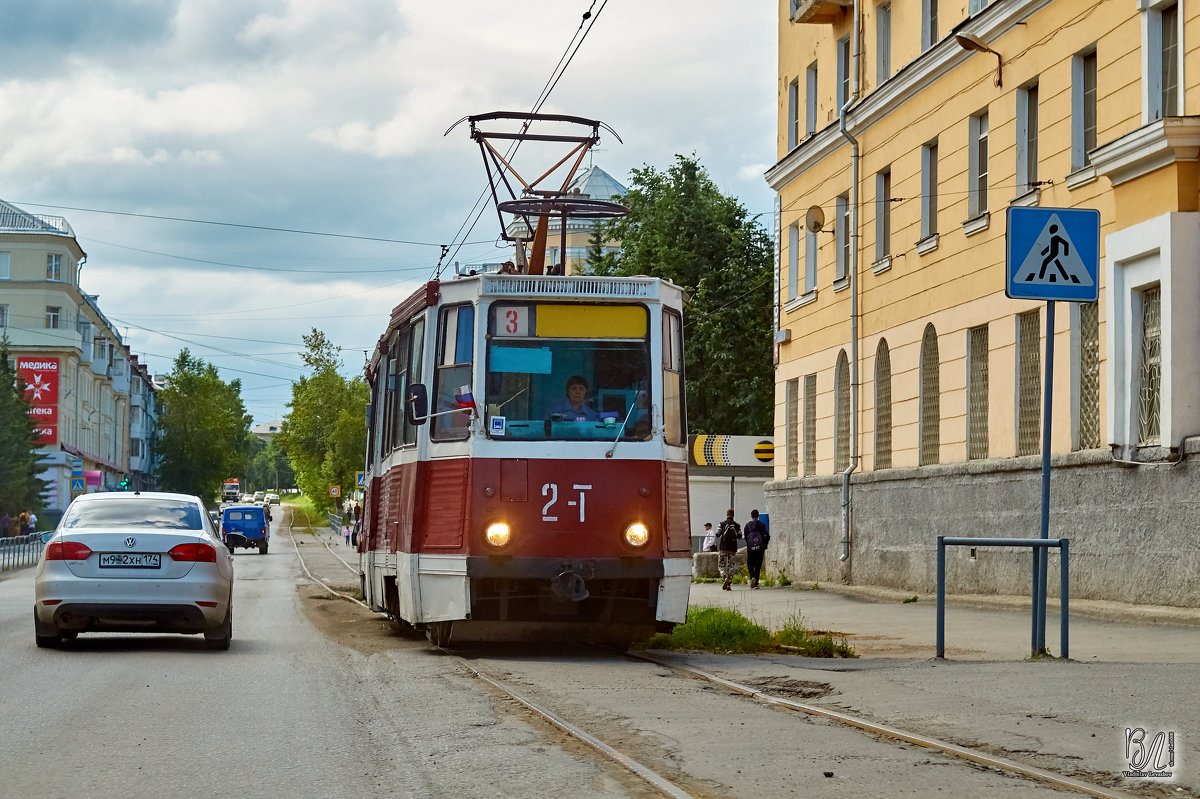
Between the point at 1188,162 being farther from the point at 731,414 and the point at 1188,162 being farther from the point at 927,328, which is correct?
the point at 731,414

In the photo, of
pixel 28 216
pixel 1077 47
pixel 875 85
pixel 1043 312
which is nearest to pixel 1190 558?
pixel 1043 312

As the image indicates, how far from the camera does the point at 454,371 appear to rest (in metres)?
15.0

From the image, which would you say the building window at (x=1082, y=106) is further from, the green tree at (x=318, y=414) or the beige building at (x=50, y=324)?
the green tree at (x=318, y=414)

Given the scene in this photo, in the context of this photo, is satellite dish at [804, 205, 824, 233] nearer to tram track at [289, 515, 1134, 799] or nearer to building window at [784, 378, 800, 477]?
building window at [784, 378, 800, 477]

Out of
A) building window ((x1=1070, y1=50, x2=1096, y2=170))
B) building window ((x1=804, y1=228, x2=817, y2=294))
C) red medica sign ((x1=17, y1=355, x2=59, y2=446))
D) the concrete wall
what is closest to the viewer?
the concrete wall

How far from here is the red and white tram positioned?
14438 mm

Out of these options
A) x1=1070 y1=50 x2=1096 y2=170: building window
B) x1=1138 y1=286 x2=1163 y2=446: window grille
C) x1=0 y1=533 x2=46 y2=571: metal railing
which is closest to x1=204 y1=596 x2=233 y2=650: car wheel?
x1=1138 y1=286 x2=1163 y2=446: window grille

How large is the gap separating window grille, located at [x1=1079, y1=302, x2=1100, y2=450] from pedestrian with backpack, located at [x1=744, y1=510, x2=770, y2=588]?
37.1 feet

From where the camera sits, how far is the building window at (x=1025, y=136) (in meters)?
23.3

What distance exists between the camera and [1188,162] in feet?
59.8

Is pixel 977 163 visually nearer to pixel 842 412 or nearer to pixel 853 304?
pixel 853 304

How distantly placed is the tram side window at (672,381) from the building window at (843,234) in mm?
16341

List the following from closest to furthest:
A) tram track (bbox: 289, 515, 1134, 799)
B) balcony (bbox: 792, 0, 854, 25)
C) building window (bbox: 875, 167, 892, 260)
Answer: tram track (bbox: 289, 515, 1134, 799), building window (bbox: 875, 167, 892, 260), balcony (bbox: 792, 0, 854, 25)

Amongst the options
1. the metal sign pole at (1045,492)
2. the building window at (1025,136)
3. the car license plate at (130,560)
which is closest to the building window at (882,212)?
the building window at (1025,136)
